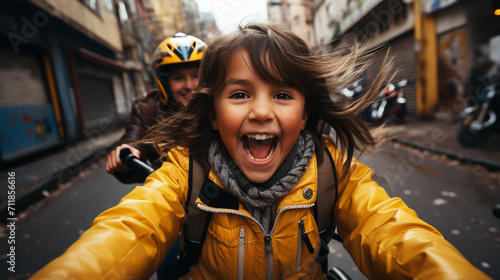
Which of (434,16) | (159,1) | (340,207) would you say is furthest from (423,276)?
(159,1)

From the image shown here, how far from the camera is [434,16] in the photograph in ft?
32.2

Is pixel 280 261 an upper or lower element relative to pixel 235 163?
lower

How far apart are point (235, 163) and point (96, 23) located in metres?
13.1

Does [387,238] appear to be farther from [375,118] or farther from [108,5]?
[108,5]

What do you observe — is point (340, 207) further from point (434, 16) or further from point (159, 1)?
point (159, 1)

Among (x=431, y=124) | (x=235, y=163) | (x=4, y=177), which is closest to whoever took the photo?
(x=235, y=163)

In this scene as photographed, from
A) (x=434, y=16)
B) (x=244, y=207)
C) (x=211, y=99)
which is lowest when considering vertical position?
(x=244, y=207)

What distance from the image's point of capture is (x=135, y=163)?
150 centimetres

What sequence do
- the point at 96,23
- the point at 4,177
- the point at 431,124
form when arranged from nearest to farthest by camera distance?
the point at 4,177 → the point at 431,124 → the point at 96,23

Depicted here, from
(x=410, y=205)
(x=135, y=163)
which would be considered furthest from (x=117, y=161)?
(x=410, y=205)

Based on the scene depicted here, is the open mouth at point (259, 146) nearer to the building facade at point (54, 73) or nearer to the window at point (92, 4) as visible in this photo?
the building facade at point (54, 73)

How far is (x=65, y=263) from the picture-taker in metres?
0.82

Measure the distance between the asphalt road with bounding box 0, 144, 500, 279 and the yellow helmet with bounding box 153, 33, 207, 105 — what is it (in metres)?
1.57

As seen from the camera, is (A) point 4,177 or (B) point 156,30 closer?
(A) point 4,177
